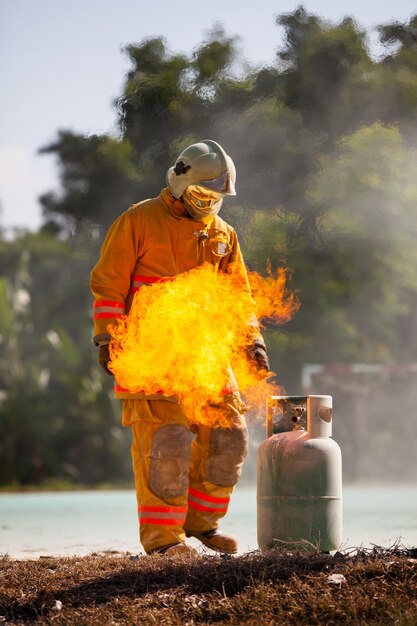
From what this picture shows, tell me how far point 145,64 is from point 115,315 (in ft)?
23.7

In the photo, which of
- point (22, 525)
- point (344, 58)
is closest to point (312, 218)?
point (344, 58)

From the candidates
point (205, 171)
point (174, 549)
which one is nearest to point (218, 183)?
point (205, 171)

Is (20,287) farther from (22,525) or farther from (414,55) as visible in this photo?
(22,525)

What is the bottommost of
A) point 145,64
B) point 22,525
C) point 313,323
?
point 22,525

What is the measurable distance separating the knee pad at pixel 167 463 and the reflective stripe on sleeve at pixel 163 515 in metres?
0.07

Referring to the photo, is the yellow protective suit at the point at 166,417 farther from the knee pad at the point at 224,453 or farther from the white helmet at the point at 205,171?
the white helmet at the point at 205,171

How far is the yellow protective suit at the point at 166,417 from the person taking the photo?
6.12 m

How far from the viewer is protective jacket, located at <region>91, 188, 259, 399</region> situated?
247 inches

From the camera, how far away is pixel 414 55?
1358 cm

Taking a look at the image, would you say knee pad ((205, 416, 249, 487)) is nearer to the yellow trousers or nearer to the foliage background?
the yellow trousers

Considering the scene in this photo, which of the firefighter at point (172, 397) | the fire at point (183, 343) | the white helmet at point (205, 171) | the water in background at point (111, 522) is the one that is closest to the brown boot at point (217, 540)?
the firefighter at point (172, 397)

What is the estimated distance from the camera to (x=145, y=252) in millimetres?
6383

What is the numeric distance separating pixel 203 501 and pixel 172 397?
66cm

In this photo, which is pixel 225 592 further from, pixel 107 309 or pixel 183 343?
pixel 107 309
